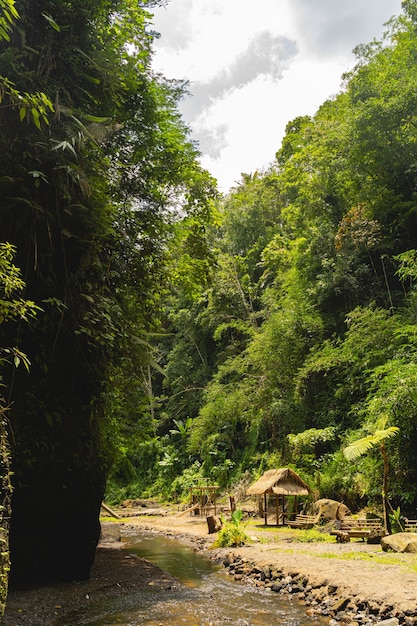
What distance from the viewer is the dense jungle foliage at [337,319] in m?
13.7

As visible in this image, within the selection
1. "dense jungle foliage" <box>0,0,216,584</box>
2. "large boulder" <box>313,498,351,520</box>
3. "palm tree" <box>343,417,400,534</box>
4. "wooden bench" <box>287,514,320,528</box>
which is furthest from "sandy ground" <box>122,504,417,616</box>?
"dense jungle foliage" <box>0,0,216,584</box>

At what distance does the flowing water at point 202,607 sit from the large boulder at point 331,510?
18.7 ft

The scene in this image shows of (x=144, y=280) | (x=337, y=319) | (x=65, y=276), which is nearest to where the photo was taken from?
(x=65, y=276)

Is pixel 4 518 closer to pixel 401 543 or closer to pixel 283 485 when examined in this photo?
pixel 401 543

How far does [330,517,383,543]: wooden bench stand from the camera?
11695mm

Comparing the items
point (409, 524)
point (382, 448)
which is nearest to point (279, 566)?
point (382, 448)

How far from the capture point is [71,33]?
865cm

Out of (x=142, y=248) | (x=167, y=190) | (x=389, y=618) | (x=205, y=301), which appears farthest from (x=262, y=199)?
(x=389, y=618)

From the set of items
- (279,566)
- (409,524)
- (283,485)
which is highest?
(283,485)

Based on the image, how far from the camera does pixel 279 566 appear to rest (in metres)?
9.23

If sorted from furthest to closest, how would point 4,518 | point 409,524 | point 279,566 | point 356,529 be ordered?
point 356,529 < point 409,524 < point 279,566 < point 4,518

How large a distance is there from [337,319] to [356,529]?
10248 millimetres

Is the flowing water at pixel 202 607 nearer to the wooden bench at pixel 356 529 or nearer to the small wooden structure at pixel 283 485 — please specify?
the wooden bench at pixel 356 529

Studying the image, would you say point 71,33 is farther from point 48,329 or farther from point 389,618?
point 389,618
